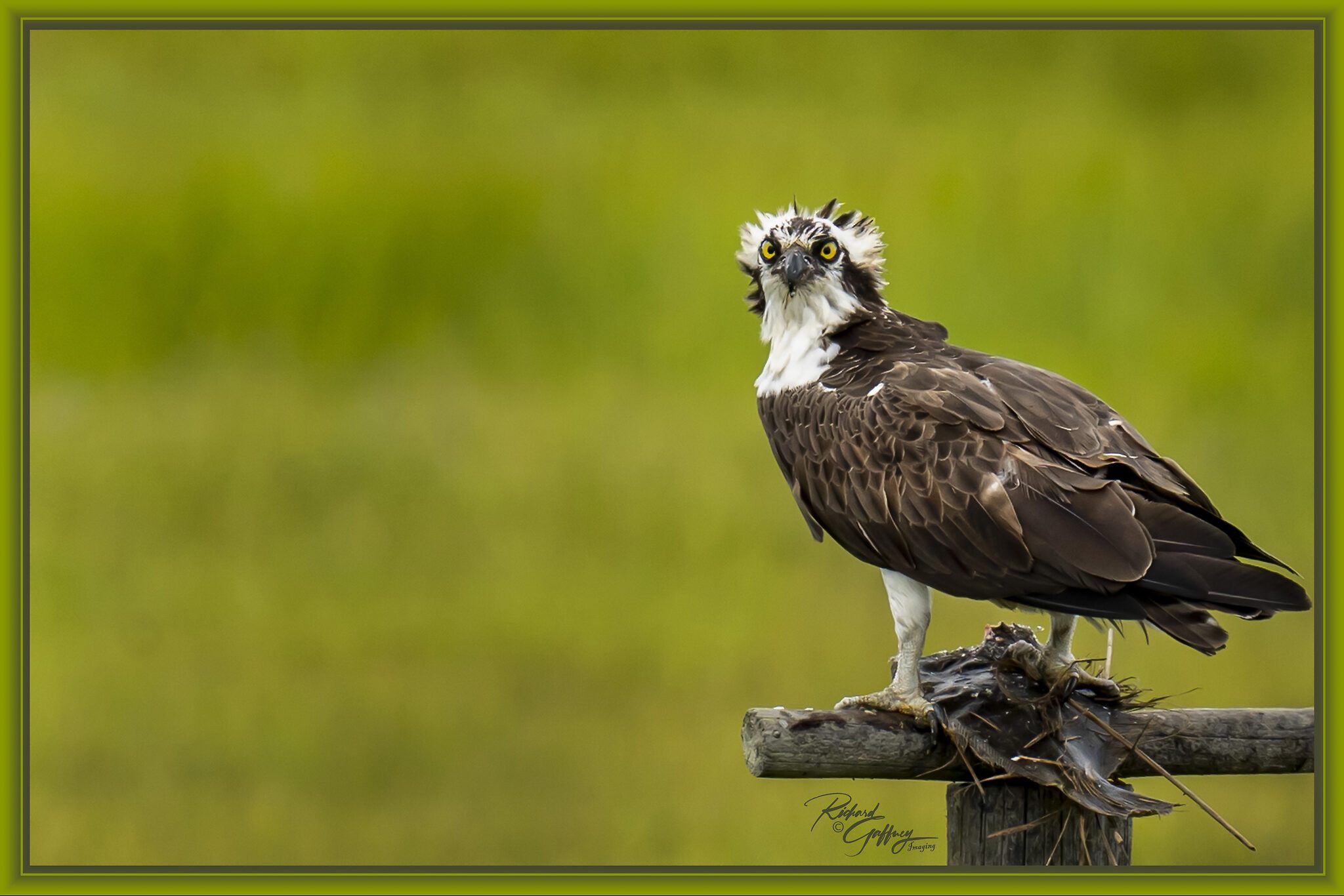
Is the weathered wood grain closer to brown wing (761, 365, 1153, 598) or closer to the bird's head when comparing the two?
brown wing (761, 365, 1153, 598)

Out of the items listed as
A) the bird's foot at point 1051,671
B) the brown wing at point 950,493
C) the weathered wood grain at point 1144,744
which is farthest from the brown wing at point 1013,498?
the weathered wood grain at point 1144,744

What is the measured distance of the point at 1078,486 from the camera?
421cm

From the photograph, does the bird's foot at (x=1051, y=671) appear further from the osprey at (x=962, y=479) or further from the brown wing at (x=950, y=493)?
the brown wing at (x=950, y=493)

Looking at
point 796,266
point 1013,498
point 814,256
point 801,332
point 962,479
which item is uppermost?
point 814,256

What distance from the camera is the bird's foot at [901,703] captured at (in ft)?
14.3

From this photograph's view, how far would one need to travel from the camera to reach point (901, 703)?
4465 mm

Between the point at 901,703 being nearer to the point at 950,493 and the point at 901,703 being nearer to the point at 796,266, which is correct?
the point at 950,493

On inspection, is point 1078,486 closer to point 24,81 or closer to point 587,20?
point 587,20

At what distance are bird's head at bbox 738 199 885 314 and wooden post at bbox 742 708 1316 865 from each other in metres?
1.92

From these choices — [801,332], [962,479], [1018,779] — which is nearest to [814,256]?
[801,332]

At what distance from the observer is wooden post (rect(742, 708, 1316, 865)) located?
4180 mm

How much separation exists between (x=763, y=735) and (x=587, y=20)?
2.92 meters

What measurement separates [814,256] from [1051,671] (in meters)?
2.02
